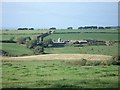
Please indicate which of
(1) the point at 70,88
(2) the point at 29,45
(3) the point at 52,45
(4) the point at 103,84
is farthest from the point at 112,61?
(3) the point at 52,45

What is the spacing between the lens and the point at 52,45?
215 feet

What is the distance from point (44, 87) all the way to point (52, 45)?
51065 millimetres

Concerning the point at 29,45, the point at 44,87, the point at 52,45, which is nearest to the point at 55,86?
the point at 44,87

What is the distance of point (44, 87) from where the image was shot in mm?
14430

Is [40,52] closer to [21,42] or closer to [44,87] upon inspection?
[21,42]

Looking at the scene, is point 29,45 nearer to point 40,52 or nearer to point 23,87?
point 40,52

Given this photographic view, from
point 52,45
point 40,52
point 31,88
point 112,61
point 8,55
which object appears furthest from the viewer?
point 52,45

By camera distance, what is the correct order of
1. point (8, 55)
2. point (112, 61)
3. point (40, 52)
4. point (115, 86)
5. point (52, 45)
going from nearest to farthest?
1. point (115, 86)
2. point (112, 61)
3. point (8, 55)
4. point (40, 52)
5. point (52, 45)

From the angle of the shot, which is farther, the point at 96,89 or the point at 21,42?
the point at 21,42

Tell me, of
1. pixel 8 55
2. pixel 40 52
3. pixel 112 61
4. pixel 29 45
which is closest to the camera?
pixel 112 61

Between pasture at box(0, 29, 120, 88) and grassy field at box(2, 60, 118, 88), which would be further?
pasture at box(0, 29, 120, 88)

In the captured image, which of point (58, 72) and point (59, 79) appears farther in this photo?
point (58, 72)

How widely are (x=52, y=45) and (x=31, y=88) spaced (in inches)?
2022

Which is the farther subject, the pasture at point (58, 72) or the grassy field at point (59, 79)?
the pasture at point (58, 72)
